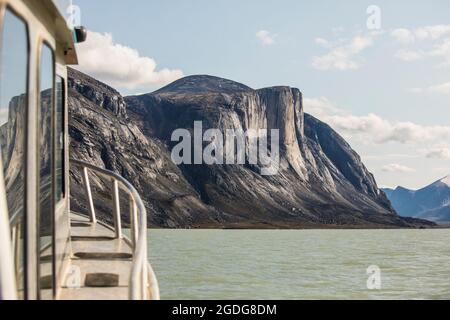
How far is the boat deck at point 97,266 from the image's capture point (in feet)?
26.9

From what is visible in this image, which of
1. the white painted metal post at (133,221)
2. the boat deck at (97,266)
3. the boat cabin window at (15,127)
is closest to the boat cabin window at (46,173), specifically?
the boat cabin window at (15,127)

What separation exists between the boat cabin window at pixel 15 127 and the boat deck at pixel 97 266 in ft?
9.24

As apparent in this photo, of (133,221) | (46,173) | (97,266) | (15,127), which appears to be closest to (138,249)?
(46,173)

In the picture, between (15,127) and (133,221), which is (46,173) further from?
(133,221)

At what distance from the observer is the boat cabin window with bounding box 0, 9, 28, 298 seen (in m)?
4.75

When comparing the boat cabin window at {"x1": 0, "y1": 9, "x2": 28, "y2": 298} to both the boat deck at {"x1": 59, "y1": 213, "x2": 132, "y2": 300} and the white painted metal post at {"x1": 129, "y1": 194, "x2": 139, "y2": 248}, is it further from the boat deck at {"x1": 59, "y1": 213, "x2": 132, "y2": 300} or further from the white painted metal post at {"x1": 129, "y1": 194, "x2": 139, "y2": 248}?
the white painted metal post at {"x1": 129, "y1": 194, "x2": 139, "y2": 248}

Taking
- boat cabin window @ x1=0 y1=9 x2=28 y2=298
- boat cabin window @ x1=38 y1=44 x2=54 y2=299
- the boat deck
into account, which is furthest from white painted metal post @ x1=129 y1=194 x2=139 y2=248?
boat cabin window @ x1=0 y1=9 x2=28 y2=298

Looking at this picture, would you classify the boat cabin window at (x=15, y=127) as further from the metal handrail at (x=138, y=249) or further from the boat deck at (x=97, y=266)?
the boat deck at (x=97, y=266)

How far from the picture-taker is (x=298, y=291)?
Result: 40.2m

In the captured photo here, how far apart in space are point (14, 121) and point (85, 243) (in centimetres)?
651

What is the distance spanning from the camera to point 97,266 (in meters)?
9.67

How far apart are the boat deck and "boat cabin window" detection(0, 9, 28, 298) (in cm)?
282
